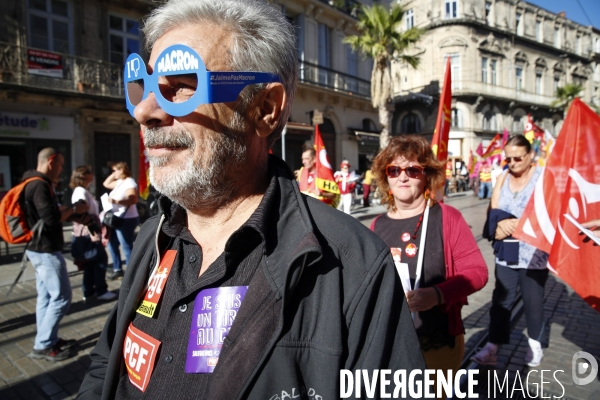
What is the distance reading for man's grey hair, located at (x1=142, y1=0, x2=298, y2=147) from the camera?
133 cm

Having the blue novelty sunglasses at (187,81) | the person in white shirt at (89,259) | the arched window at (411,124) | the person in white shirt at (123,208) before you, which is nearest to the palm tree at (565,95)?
the arched window at (411,124)

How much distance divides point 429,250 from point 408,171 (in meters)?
0.55

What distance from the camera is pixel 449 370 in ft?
7.34

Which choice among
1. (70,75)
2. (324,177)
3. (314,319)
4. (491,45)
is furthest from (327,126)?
(491,45)

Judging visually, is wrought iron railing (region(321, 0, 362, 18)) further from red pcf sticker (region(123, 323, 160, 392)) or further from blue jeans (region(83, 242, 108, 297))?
red pcf sticker (region(123, 323, 160, 392))

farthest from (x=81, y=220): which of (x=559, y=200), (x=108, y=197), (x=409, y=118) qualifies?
(x=409, y=118)

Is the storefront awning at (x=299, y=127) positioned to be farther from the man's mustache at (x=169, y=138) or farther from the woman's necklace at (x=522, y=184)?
the man's mustache at (x=169, y=138)

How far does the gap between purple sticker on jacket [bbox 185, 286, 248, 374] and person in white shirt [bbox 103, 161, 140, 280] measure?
5.14 metres

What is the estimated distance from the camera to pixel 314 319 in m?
1.11

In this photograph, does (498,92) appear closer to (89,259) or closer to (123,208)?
(123,208)

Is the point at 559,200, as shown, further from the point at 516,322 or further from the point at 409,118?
the point at 409,118

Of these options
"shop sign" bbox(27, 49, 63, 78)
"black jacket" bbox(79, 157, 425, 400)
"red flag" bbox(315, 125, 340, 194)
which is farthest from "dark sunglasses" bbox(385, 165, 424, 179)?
"shop sign" bbox(27, 49, 63, 78)

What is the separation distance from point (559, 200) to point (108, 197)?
19.2ft

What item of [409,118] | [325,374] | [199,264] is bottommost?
[325,374]
